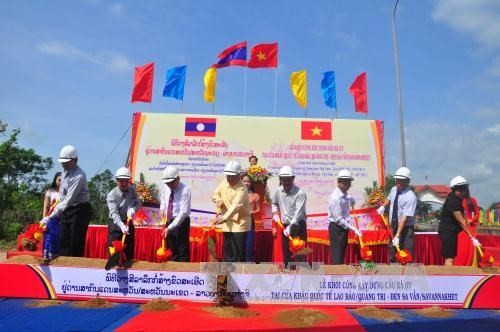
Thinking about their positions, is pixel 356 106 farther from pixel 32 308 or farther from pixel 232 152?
pixel 32 308

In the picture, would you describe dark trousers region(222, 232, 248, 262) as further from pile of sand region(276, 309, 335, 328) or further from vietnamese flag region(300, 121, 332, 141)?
vietnamese flag region(300, 121, 332, 141)

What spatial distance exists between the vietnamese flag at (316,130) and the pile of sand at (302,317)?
4298mm

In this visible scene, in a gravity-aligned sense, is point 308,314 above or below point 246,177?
below

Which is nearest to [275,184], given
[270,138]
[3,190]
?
[270,138]

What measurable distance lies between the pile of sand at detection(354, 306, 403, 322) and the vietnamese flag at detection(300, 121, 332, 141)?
4.13 meters

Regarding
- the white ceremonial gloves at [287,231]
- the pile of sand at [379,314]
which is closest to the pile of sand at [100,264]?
the white ceremonial gloves at [287,231]

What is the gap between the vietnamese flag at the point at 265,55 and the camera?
29.7ft

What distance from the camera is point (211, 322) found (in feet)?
10.00

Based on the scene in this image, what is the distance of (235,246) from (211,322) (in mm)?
1041

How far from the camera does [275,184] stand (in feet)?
23.3

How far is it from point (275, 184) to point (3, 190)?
13.0 metres

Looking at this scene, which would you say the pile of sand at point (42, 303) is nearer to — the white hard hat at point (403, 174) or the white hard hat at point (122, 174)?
the white hard hat at point (122, 174)

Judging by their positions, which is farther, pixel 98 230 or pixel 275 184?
pixel 275 184

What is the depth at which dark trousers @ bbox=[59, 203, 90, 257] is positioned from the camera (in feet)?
13.5
